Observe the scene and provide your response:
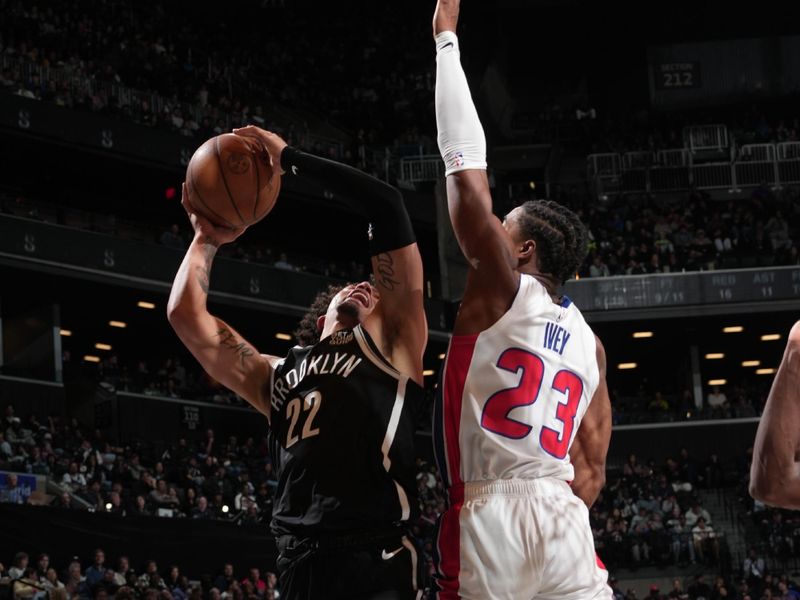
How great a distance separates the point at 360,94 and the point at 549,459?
114ft

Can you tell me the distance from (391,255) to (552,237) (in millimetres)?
740

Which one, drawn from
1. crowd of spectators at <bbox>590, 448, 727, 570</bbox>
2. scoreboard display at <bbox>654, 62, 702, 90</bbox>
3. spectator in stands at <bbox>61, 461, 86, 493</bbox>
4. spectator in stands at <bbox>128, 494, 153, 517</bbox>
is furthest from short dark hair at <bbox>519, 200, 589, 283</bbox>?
scoreboard display at <bbox>654, 62, 702, 90</bbox>

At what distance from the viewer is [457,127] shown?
419cm

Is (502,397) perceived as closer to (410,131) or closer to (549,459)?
(549,459)

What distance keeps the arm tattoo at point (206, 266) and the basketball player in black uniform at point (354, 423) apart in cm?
45

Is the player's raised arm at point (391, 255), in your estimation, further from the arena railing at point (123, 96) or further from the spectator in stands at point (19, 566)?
the arena railing at point (123, 96)

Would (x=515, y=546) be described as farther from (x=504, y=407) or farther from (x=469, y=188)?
(x=469, y=188)

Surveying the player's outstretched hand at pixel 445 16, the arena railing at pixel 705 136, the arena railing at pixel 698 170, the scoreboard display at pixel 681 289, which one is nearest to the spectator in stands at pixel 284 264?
the scoreboard display at pixel 681 289

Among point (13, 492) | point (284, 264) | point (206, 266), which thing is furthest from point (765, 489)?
point (284, 264)

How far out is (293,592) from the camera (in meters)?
4.61

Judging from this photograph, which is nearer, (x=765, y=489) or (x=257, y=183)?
(x=765, y=489)

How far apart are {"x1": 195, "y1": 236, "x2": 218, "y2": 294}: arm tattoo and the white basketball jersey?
154 centimetres

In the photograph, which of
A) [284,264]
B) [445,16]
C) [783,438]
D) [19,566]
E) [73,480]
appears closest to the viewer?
[783,438]

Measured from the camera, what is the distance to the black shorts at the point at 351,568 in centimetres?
455
